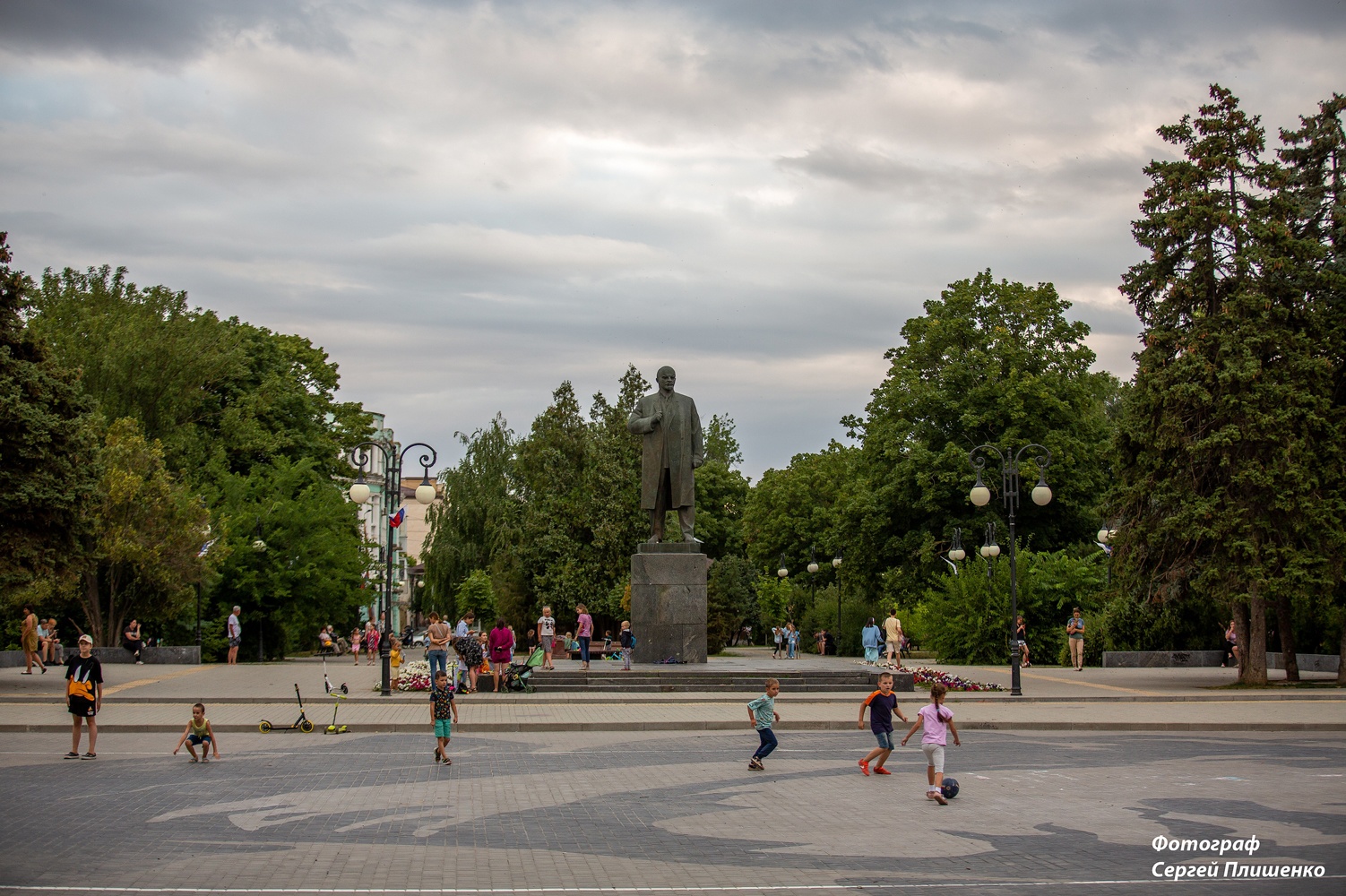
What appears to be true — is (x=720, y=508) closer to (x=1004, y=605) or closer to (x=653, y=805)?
(x=1004, y=605)

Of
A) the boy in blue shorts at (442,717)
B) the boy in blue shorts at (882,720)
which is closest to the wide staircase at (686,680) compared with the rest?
the boy in blue shorts at (442,717)

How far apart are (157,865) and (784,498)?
5926 centimetres

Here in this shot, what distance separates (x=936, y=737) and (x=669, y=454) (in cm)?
1549

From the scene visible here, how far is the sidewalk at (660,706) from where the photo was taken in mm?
20562

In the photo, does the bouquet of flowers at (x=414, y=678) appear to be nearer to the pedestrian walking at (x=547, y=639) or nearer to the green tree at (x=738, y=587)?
the pedestrian walking at (x=547, y=639)

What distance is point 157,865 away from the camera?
30.1 feet

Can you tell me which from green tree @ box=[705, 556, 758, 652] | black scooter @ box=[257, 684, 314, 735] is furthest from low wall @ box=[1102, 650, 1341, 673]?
black scooter @ box=[257, 684, 314, 735]

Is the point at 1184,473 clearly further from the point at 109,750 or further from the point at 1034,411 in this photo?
the point at 109,750

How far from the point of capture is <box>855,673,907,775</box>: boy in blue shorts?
47.9ft

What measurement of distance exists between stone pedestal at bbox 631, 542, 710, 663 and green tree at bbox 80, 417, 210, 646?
17035 mm

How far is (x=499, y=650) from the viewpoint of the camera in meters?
25.8

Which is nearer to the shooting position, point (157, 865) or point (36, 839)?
point (157, 865)

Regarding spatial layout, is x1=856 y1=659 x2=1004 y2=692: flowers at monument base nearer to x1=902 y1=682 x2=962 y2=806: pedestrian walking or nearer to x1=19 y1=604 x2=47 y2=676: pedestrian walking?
x1=902 y1=682 x2=962 y2=806: pedestrian walking

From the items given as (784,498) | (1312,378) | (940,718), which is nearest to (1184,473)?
(1312,378)
